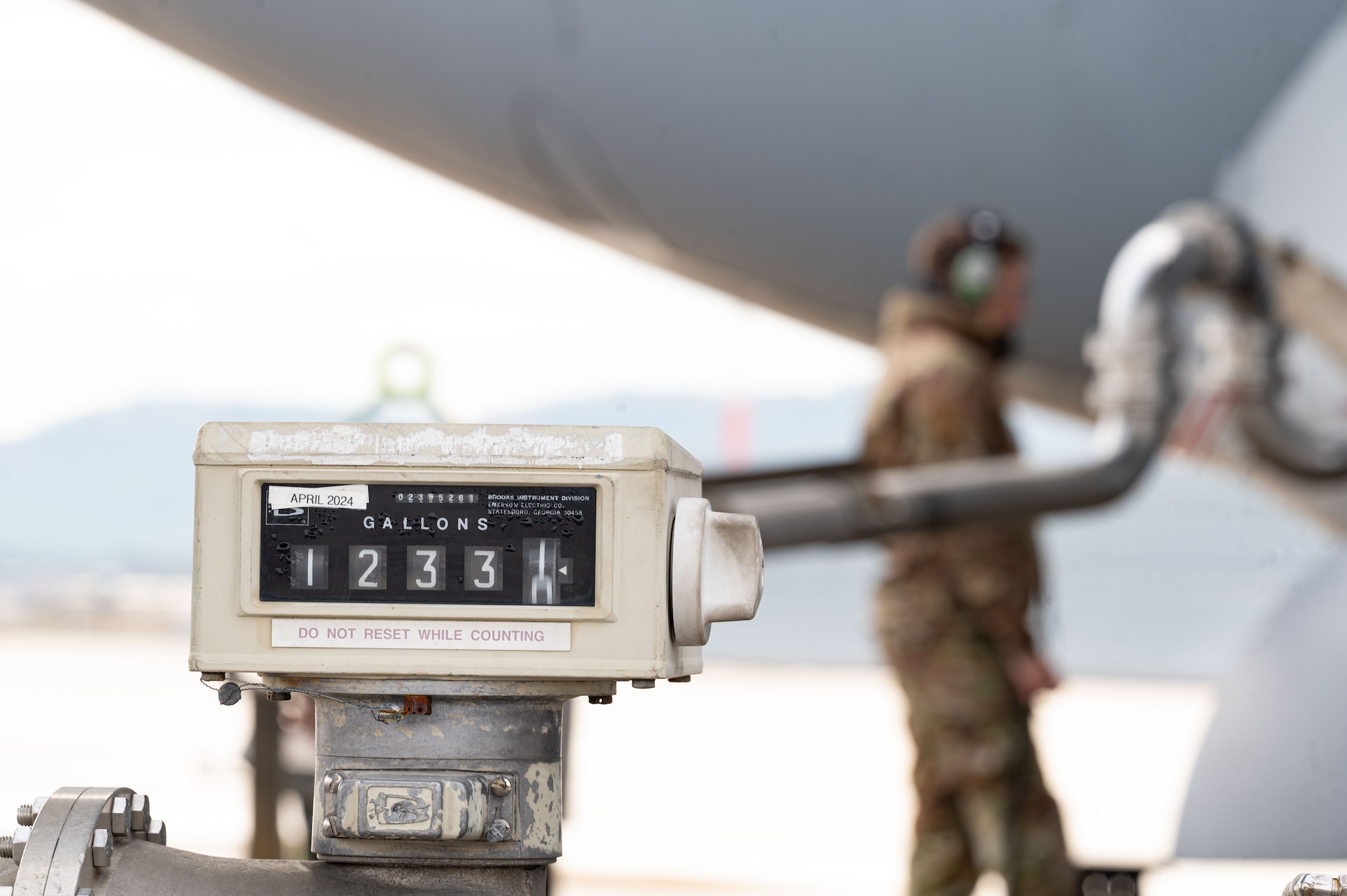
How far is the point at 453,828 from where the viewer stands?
0.86m

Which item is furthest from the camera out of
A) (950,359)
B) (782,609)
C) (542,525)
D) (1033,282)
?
(782,609)

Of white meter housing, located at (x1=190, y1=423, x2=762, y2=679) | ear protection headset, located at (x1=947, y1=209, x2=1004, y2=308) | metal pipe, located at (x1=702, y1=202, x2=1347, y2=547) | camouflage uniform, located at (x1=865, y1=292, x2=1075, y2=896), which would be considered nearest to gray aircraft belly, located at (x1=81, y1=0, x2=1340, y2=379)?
metal pipe, located at (x1=702, y1=202, x2=1347, y2=547)

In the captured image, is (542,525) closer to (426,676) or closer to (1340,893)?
(426,676)

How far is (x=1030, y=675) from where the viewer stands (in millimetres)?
2020

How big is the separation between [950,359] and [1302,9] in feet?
2.98

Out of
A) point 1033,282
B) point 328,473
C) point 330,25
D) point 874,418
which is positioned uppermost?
point 330,25

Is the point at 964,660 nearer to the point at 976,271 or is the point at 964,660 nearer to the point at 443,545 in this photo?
the point at 976,271

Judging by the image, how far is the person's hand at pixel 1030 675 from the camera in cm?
202

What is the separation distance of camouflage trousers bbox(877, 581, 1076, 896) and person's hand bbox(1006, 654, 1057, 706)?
0.05m

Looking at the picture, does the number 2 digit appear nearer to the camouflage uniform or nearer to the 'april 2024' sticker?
the 'april 2024' sticker

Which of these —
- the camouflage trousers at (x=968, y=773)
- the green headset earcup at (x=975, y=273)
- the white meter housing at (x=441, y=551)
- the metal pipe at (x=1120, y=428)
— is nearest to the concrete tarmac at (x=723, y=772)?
the camouflage trousers at (x=968, y=773)

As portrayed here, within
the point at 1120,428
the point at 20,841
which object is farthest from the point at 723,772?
the point at 20,841

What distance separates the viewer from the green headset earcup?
7.26ft

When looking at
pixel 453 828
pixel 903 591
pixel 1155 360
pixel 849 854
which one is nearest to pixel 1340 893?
pixel 453 828
